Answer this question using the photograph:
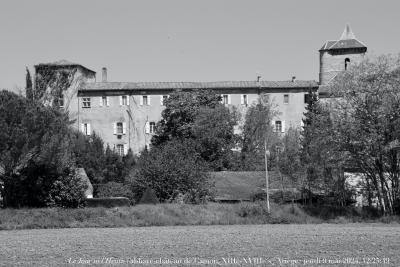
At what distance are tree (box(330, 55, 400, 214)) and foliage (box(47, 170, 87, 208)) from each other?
15626mm

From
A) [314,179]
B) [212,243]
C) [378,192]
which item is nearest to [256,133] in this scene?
[314,179]

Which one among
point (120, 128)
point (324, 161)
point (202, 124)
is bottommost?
point (324, 161)

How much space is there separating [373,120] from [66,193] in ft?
60.0

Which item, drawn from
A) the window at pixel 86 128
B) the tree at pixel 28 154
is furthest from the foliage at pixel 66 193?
the window at pixel 86 128

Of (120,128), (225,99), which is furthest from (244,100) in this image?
(120,128)

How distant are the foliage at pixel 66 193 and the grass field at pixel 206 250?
14483mm

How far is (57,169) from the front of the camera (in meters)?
42.1

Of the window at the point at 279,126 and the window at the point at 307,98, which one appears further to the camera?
the window at the point at 279,126

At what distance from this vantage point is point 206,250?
825 inches

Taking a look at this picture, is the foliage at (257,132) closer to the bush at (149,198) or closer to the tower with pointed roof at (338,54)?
the tower with pointed roof at (338,54)

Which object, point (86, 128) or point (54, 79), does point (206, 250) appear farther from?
point (86, 128)

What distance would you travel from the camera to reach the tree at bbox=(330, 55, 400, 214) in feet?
131

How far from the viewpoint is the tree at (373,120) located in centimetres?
3994

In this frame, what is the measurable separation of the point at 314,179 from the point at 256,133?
26.4 meters
